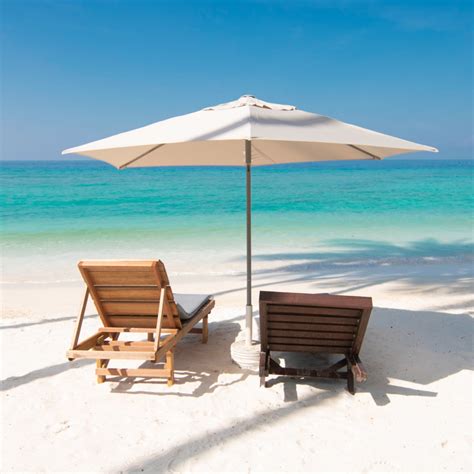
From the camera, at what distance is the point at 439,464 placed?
273cm

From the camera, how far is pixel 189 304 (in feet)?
15.0

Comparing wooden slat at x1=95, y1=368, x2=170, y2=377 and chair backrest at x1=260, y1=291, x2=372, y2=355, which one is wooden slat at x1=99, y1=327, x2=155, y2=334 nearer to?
wooden slat at x1=95, y1=368, x2=170, y2=377

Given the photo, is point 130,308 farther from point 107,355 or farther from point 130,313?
point 107,355

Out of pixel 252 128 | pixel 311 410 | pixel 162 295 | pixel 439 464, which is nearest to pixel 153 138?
pixel 252 128

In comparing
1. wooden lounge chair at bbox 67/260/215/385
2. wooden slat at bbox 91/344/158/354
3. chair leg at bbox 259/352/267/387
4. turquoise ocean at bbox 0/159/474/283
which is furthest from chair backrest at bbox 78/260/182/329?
turquoise ocean at bbox 0/159/474/283

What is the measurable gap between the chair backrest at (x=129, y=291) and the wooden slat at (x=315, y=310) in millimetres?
836

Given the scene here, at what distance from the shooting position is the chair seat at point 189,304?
163 inches

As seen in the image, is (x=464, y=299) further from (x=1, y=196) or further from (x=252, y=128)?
(x=1, y=196)

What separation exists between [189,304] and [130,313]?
793 millimetres

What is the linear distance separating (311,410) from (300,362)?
3.03ft

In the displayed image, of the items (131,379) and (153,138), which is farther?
(131,379)

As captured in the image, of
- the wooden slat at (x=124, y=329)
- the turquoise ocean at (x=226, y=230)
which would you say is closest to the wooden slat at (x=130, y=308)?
the wooden slat at (x=124, y=329)

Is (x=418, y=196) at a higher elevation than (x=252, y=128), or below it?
below

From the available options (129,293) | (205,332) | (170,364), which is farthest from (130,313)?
(205,332)
